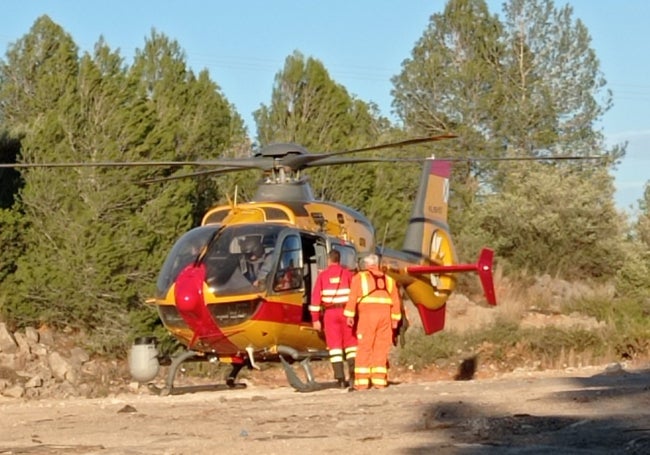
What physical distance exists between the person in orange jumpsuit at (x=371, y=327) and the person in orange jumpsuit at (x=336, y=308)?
27.6 inches

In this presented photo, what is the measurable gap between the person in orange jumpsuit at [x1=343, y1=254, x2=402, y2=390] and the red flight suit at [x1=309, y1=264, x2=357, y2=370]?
73 centimetres

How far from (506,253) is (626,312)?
1210 centimetres

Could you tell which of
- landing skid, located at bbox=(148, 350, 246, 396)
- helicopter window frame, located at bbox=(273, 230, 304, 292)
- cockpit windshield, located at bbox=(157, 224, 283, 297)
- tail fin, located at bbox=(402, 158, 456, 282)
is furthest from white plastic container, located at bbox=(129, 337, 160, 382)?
tail fin, located at bbox=(402, 158, 456, 282)

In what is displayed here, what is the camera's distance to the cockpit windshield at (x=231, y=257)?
56.2ft

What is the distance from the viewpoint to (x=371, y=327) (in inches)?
636

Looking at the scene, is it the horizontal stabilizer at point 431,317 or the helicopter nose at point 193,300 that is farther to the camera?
the horizontal stabilizer at point 431,317

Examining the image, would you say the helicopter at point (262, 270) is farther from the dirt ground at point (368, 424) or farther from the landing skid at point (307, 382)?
the dirt ground at point (368, 424)

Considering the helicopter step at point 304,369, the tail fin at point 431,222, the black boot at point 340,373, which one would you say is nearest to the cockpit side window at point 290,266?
the helicopter step at point 304,369

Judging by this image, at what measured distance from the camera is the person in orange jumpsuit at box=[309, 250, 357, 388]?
55.9 feet

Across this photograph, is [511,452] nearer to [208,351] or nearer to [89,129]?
[208,351]

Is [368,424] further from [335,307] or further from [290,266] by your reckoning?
[290,266]

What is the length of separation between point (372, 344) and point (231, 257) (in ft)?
7.78

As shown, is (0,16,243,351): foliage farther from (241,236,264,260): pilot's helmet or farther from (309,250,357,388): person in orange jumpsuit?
(309,250,357,388): person in orange jumpsuit

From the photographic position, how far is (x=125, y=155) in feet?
105
